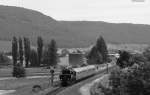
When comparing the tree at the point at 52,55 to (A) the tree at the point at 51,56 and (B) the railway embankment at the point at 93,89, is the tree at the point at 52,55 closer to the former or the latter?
(A) the tree at the point at 51,56

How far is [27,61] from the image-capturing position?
176 metres

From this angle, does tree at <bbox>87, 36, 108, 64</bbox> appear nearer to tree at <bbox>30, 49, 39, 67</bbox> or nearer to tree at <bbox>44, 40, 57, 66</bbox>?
tree at <bbox>44, 40, 57, 66</bbox>

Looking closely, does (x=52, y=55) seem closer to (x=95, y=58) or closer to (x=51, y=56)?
(x=51, y=56)

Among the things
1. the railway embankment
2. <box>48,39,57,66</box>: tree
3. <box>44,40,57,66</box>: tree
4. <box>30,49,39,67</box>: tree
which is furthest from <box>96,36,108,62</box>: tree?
the railway embankment

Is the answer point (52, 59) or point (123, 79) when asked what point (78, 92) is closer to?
point (123, 79)

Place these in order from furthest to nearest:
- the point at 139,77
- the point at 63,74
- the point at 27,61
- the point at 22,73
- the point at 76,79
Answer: the point at 27,61
the point at 22,73
the point at 76,79
the point at 63,74
the point at 139,77

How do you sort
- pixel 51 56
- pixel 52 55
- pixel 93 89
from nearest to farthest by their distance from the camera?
pixel 93 89 → pixel 51 56 → pixel 52 55

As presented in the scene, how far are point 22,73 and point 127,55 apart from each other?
67.7 meters

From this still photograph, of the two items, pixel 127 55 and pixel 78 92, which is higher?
pixel 127 55

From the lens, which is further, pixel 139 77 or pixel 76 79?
pixel 76 79

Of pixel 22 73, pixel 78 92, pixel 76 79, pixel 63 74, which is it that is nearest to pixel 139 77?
pixel 78 92

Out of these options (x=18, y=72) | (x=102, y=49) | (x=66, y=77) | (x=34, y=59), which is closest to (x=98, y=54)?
(x=102, y=49)

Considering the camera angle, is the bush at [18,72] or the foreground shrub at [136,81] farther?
the bush at [18,72]

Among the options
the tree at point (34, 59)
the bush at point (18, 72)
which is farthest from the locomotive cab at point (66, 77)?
the tree at point (34, 59)
